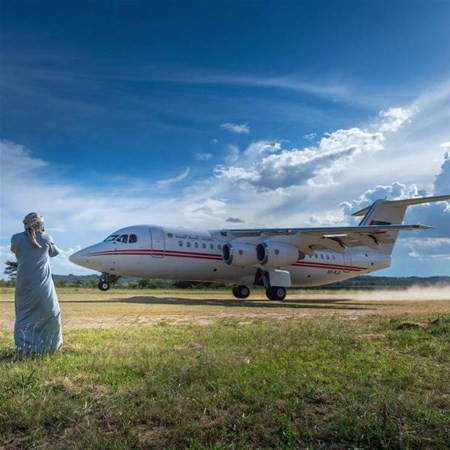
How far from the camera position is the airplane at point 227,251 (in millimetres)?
22859

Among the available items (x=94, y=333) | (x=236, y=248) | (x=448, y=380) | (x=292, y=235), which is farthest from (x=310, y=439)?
(x=292, y=235)

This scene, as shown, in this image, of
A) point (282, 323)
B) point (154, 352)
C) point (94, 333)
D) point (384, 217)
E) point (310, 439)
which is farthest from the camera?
point (384, 217)

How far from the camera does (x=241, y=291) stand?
2856cm

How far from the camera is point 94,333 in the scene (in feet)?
27.1

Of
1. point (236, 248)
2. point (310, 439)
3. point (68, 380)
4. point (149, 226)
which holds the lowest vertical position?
point (310, 439)

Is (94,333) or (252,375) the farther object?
(94,333)

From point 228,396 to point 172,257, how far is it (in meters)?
19.8

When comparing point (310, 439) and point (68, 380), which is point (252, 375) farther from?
point (68, 380)

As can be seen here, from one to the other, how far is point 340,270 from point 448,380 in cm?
2644

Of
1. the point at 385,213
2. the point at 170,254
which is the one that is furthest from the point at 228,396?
the point at 385,213

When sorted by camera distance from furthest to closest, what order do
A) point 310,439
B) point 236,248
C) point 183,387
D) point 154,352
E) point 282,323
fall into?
point 236,248, point 282,323, point 154,352, point 183,387, point 310,439

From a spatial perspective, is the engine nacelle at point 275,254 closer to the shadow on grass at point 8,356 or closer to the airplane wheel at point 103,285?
the airplane wheel at point 103,285

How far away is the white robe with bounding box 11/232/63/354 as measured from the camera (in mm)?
6289

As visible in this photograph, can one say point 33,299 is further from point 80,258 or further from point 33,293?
point 80,258
